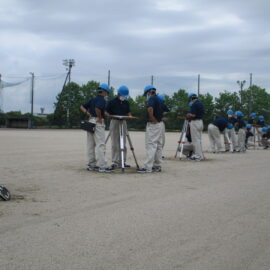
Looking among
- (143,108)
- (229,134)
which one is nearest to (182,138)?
(229,134)

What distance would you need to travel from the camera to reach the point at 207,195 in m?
7.43

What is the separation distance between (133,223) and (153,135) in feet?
19.0

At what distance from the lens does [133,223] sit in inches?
210

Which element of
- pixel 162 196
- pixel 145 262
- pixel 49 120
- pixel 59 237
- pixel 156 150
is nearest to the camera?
pixel 145 262

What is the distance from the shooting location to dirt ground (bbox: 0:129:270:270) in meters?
4.04

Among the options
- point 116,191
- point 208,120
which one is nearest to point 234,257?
point 116,191

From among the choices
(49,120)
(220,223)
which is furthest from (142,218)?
(49,120)

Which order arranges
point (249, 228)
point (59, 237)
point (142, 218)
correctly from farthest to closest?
point (142, 218), point (249, 228), point (59, 237)

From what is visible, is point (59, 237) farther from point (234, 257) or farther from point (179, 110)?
point (179, 110)

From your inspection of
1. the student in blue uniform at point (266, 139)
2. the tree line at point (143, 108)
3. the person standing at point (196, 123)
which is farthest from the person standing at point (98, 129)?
the tree line at point (143, 108)

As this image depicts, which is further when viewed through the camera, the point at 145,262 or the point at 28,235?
the point at 28,235

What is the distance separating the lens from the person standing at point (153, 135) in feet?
35.5

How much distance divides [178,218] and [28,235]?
1.94m

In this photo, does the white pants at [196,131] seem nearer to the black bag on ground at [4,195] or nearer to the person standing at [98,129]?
the person standing at [98,129]
